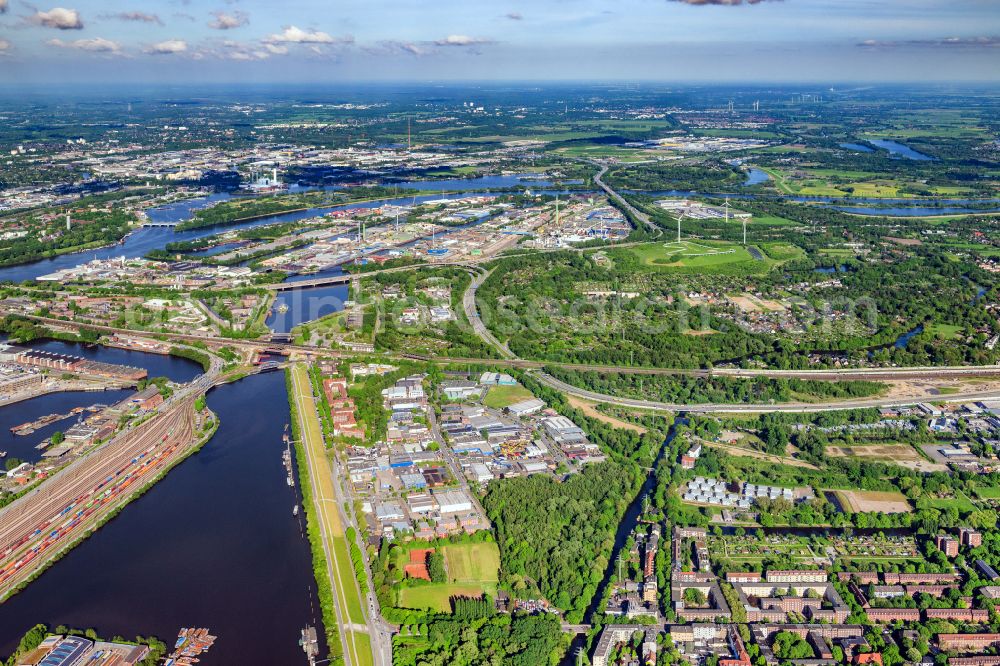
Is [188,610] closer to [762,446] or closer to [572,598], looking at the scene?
[572,598]

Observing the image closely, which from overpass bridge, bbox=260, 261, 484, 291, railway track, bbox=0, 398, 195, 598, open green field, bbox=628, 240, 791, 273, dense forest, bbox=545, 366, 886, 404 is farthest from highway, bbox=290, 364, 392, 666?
open green field, bbox=628, 240, 791, 273

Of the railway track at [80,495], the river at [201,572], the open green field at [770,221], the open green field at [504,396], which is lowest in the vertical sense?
the river at [201,572]

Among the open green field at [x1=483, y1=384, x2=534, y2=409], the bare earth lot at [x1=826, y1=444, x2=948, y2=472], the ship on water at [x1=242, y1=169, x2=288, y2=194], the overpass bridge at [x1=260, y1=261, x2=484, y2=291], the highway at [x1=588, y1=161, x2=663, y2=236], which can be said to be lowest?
the bare earth lot at [x1=826, y1=444, x2=948, y2=472]

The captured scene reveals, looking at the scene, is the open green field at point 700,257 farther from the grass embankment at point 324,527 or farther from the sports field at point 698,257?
the grass embankment at point 324,527

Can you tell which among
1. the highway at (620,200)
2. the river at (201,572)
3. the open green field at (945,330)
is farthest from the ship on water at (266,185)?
the open green field at (945,330)

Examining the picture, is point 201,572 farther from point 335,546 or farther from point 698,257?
point 698,257

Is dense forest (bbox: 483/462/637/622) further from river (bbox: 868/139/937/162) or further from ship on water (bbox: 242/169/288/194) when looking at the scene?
river (bbox: 868/139/937/162)
